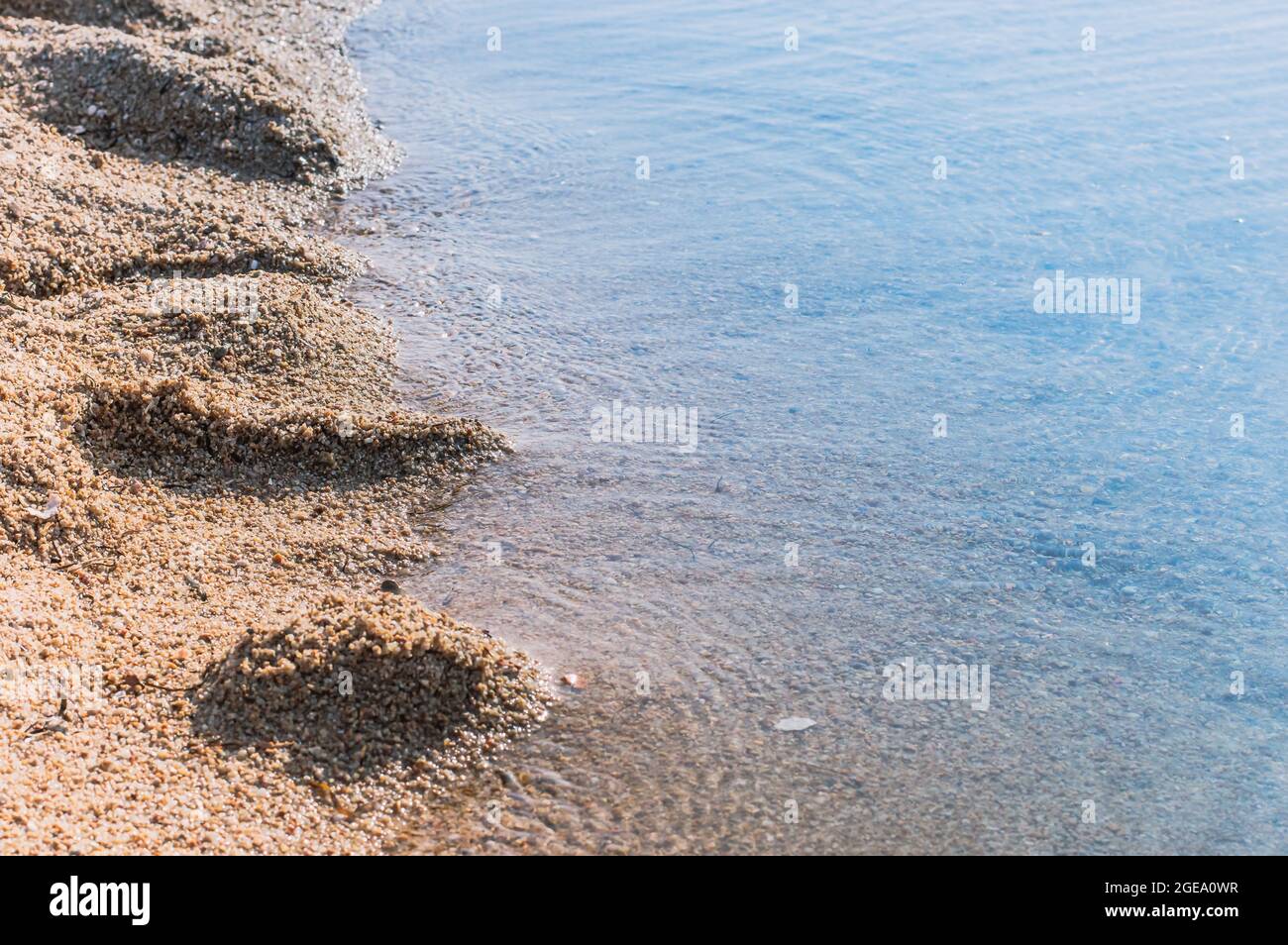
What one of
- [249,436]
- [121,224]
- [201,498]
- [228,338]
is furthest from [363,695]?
[121,224]

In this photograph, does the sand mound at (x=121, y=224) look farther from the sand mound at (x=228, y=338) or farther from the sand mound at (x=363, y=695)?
the sand mound at (x=363, y=695)

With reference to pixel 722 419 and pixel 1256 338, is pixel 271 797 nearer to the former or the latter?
pixel 722 419

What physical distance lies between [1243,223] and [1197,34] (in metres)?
4.49

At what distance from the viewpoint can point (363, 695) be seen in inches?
151

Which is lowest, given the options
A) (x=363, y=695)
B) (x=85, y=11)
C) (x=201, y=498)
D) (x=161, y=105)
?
(x=363, y=695)

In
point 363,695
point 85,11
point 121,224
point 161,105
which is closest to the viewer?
point 363,695

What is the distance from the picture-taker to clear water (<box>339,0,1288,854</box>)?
384cm

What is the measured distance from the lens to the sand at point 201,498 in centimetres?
357

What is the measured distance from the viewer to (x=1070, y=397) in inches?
235

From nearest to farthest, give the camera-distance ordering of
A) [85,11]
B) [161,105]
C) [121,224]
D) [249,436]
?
[249,436] → [121,224] → [161,105] → [85,11]

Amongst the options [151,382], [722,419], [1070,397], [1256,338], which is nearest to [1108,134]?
[1256,338]

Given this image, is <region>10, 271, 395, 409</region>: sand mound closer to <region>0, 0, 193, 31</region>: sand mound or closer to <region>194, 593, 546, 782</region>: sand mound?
<region>194, 593, 546, 782</region>: sand mound

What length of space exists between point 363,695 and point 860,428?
290 cm

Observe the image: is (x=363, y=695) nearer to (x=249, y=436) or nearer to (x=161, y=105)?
(x=249, y=436)
